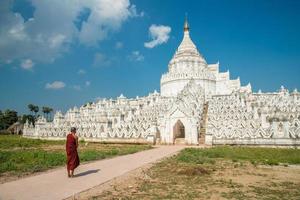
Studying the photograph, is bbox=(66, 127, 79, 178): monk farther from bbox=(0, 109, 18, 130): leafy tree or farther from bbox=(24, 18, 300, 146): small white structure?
bbox=(0, 109, 18, 130): leafy tree

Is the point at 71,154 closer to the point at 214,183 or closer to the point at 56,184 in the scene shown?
the point at 56,184

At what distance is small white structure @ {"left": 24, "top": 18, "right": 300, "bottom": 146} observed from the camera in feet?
101

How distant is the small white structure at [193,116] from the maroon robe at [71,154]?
20.3 m

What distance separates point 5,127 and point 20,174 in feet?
299

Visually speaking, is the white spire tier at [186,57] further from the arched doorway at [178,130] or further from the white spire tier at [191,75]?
the arched doorway at [178,130]

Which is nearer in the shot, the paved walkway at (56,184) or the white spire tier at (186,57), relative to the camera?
the paved walkway at (56,184)

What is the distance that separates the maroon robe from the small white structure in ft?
66.7

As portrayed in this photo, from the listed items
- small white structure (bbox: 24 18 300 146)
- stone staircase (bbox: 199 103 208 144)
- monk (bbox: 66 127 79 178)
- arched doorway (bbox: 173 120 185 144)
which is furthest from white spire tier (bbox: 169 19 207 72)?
monk (bbox: 66 127 79 178)

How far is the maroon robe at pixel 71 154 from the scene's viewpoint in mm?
12586

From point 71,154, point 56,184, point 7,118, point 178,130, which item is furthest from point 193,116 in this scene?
point 7,118

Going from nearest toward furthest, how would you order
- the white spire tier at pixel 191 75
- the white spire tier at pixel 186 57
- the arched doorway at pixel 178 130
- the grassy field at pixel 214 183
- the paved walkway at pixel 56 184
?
the paved walkway at pixel 56 184 → the grassy field at pixel 214 183 → the arched doorway at pixel 178 130 → the white spire tier at pixel 191 75 → the white spire tier at pixel 186 57

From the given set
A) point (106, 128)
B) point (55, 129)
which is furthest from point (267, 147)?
point (55, 129)

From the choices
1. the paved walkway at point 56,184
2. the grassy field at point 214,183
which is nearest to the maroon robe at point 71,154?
the paved walkway at point 56,184

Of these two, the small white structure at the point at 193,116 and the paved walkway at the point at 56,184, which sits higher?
the small white structure at the point at 193,116
